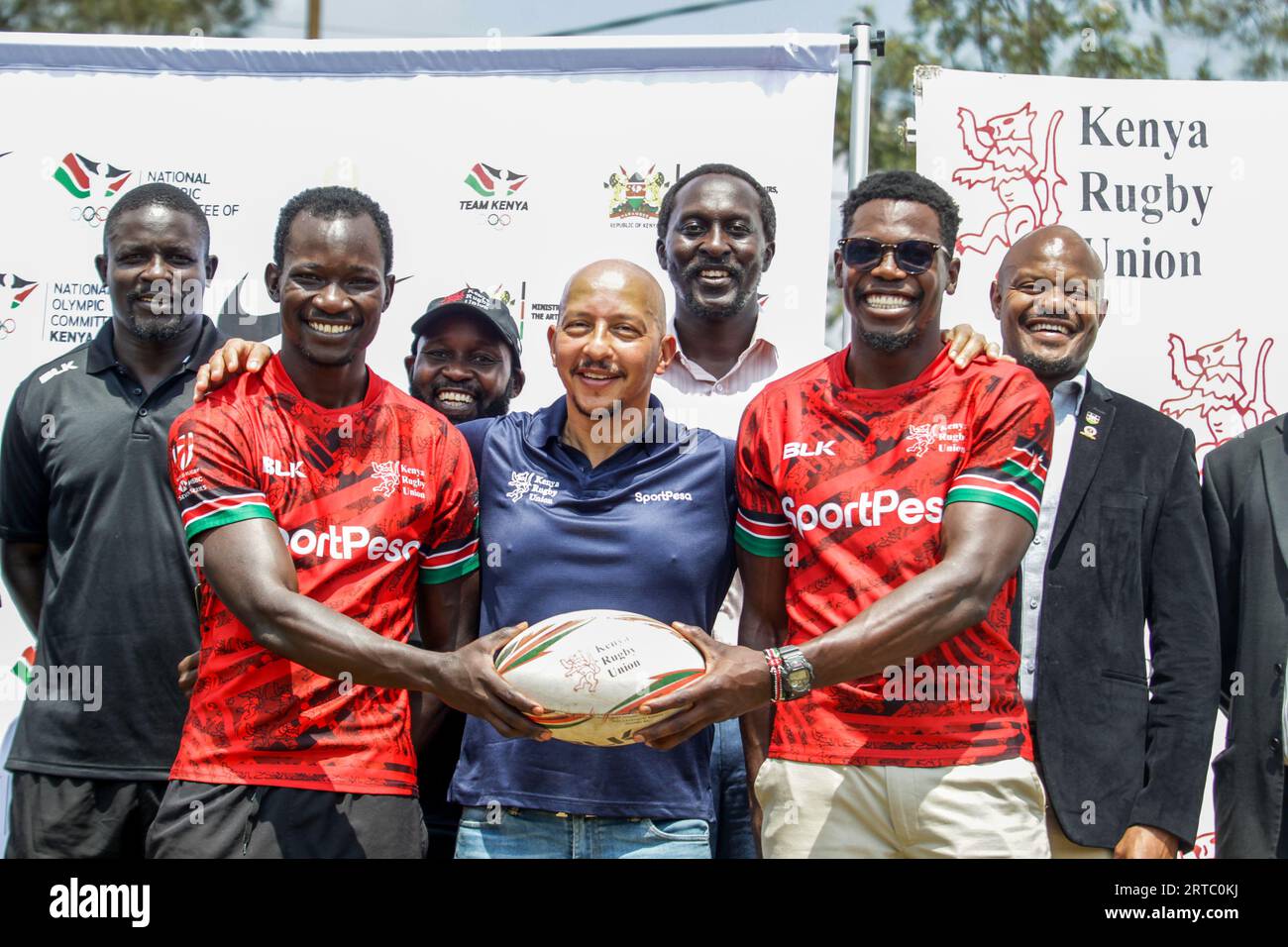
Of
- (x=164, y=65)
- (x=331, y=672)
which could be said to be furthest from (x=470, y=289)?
(x=331, y=672)

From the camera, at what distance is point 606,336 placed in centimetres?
391

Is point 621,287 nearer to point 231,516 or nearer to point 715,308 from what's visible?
point 715,308

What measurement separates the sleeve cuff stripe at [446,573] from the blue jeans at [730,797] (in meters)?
0.92

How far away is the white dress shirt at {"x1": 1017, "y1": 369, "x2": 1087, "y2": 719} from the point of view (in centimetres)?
410

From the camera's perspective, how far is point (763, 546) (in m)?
3.80

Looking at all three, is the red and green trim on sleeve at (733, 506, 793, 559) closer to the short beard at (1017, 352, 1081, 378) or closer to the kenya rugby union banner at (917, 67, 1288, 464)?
the short beard at (1017, 352, 1081, 378)

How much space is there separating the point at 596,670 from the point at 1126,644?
5.47ft

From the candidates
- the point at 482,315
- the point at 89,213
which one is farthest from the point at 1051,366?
the point at 89,213

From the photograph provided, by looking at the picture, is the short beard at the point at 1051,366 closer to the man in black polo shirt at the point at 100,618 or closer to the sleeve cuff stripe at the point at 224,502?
the sleeve cuff stripe at the point at 224,502

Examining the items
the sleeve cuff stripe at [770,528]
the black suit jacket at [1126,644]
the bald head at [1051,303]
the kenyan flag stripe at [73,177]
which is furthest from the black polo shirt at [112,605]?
the bald head at [1051,303]

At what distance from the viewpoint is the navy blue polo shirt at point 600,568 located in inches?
144

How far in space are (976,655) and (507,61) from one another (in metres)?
3.12

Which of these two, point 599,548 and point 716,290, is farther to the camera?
point 716,290

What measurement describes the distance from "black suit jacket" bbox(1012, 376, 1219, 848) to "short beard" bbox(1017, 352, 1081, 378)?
31cm
